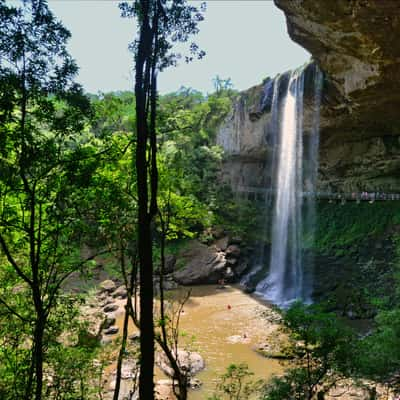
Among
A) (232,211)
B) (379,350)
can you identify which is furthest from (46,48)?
(232,211)

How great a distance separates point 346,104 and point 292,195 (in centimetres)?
691

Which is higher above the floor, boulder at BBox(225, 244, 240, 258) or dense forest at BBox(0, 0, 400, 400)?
dense forest at BBox(0, 0, 400, 400)

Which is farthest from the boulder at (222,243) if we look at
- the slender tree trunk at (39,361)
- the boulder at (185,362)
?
the slender tree trunk at (39,361)

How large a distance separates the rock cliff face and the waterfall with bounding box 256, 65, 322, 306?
70 cm

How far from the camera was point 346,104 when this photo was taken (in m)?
17.7

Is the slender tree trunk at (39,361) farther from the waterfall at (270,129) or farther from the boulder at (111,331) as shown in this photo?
the waterfall at (270,129)

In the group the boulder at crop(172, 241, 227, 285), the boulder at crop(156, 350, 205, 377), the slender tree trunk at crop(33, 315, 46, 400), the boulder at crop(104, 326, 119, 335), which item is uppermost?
the slender tree trunk at crop(33, 315, 46, 400)

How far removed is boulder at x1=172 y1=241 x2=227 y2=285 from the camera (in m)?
22.0

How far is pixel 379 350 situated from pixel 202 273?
15.8m

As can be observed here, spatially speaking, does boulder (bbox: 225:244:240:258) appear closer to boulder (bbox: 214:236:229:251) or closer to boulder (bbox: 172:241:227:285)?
boulder (bbox: 214:236:229:251)

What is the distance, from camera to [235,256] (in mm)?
23812

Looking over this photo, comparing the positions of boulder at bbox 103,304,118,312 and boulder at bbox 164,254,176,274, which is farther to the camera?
boulder at bbox 164,254,176,274

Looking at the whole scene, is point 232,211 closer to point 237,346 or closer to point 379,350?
point 237,346

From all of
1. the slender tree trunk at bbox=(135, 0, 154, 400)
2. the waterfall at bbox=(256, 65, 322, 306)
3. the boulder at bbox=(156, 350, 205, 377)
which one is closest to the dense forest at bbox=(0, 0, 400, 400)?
the slender tree trunk at bbox=(135, 0, 154, 400)
